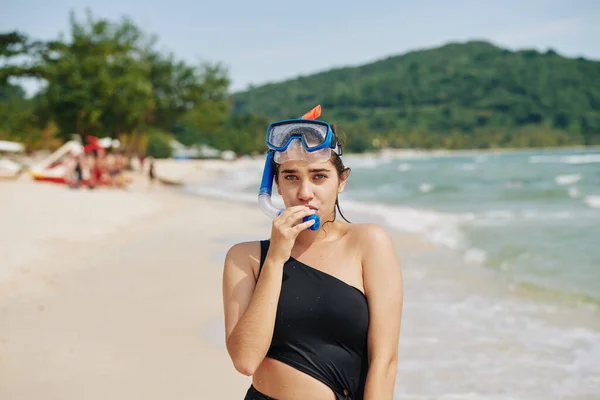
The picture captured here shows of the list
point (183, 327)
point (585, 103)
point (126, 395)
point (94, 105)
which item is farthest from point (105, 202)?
point (585, 103)

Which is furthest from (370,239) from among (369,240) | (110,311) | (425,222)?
(425,222)

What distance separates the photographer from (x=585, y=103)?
627 ft

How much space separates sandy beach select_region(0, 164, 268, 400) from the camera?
5.14 metres

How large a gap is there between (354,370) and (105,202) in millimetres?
19580

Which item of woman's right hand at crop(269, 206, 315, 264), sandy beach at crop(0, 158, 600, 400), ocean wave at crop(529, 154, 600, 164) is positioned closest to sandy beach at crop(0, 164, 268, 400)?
sandy beach at crop(0, 158, 600, 400)

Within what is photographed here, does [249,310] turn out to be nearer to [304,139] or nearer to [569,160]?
[304,139]

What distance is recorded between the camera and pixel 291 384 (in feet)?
7.46

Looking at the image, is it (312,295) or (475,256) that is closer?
(312,295)

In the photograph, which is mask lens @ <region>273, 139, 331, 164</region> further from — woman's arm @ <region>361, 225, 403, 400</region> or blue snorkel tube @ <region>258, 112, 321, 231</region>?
woman's arm @ <region>361, 225, 403, 400</region>

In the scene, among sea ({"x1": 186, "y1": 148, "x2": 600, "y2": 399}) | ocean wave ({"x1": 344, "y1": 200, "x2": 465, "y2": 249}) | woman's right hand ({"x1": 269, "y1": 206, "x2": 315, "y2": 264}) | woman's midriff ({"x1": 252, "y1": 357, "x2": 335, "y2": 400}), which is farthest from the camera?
ocean wave ({"x1": 344, "y1": 200, "x2": 465, "y2": 249})

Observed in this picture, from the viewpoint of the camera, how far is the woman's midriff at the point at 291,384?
226 centimetres

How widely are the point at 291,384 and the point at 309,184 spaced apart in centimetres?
71

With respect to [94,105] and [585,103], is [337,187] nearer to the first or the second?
[94,105]

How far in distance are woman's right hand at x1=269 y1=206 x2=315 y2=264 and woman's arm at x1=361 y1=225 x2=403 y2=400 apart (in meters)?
0.29
